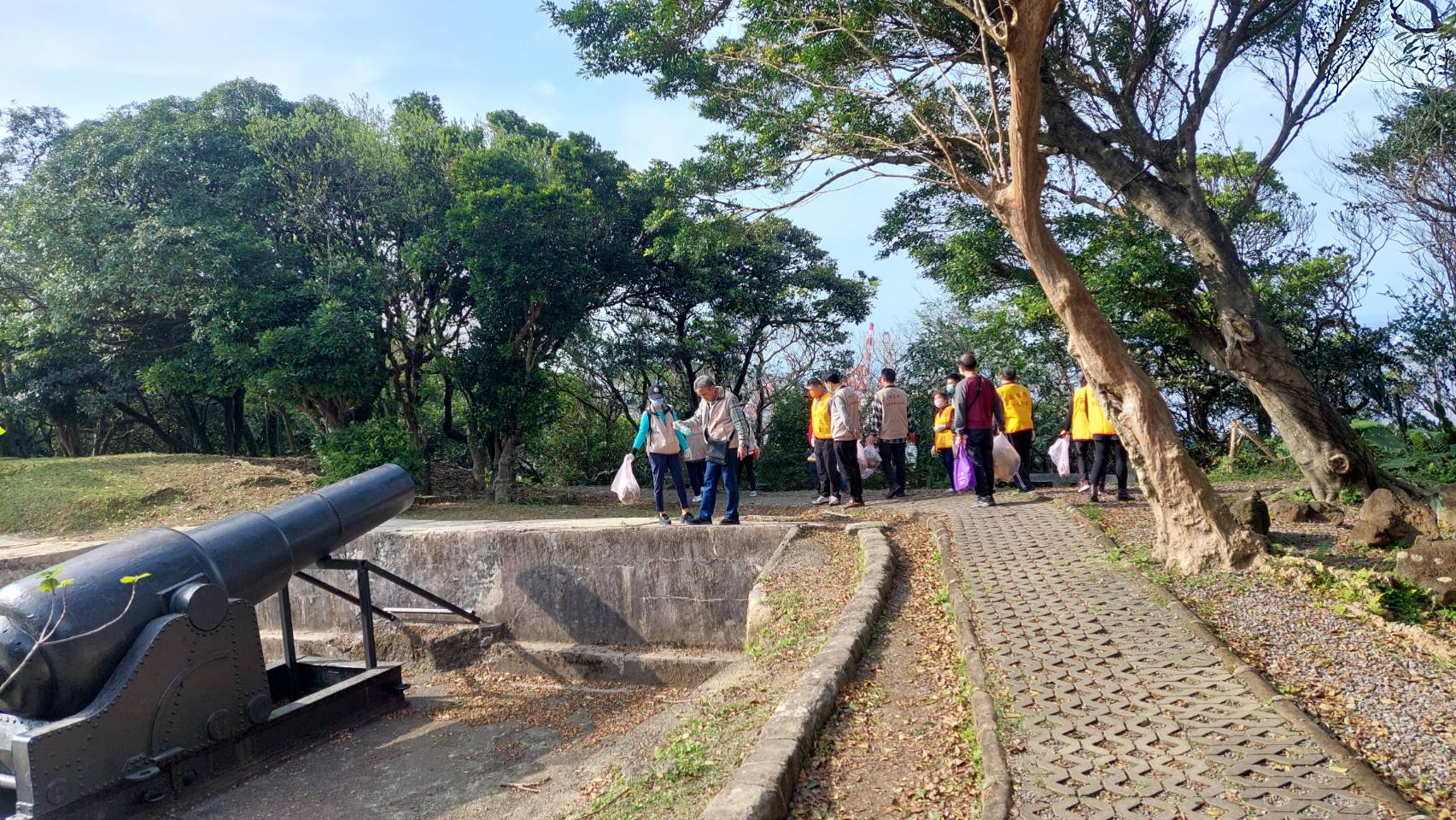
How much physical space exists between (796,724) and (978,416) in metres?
5.85

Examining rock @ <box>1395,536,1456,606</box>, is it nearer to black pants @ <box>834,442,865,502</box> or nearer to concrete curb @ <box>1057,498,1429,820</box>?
concrete curb @ <box>1057,498,1429,820</box>

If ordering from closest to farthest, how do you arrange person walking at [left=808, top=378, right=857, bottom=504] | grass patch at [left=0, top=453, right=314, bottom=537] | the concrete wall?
the concrete wall → person walking at [left=808, top=378, right=857, bottom=504] → grass patch at [left=0, top=453, right=314, bottom=537]

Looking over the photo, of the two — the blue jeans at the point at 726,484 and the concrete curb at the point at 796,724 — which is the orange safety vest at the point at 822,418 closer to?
the blue jeans at the point at 726,484

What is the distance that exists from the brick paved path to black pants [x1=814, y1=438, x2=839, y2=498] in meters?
4.62

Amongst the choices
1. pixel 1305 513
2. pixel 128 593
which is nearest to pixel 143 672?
pixel 128 593

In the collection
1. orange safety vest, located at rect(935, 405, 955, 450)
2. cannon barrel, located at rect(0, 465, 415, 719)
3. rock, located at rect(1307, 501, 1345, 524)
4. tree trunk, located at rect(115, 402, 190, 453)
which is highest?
tree trunk, located at rect(115, 402, 190, 453)

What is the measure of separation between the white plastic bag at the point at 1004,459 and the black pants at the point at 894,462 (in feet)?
4.30

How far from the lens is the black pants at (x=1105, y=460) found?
30.1 ft

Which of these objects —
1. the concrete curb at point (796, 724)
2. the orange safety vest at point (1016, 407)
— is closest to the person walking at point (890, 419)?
the orange safety vest at point (1016, 407)

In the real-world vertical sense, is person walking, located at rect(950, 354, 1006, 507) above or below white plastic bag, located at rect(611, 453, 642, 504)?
above

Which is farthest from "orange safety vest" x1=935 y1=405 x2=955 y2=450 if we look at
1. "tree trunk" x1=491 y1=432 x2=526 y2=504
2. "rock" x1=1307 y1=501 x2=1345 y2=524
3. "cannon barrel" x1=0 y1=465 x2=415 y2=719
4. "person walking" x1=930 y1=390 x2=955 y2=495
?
"cannon barrel" x1=0 y1=465 x2=415 y2=719

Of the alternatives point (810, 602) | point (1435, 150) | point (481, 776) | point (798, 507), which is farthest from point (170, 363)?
point (1435, 150)

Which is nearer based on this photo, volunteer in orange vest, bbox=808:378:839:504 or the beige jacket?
the beige jacket

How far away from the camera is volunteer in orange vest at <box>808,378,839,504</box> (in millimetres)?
10398
